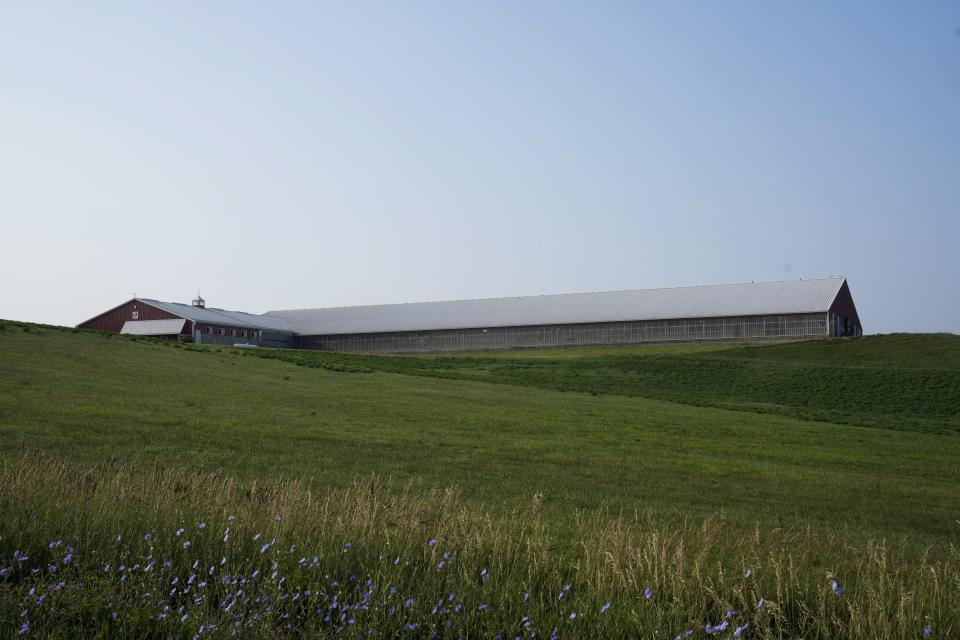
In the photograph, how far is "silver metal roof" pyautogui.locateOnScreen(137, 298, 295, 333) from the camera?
91.2m

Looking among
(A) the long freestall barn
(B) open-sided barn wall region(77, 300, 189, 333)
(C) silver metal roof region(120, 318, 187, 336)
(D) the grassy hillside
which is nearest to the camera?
(D) the grassy hillside

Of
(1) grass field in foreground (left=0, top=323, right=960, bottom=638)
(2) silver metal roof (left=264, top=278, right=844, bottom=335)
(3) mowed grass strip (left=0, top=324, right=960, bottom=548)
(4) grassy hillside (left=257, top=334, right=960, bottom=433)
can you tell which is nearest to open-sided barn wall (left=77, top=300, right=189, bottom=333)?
(2) silver metal roof (left=264, top=278, right=844, bottom=335)

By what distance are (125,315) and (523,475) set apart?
276 ft

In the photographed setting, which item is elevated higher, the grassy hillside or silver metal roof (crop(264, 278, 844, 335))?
silver metal roof (crop(264, 278, 844, 335))

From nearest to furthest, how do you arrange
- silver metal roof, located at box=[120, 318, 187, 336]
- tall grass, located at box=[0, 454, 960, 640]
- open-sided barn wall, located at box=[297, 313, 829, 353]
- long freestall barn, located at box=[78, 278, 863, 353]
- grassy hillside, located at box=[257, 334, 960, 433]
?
tall grass, located at box=[0, 454, 960, 640]
grassy hillside, located at box=[257, 334, 960, 433]
open-sided barn wall, located at box=[297, 313, 829, 353]
long freestall barn, located at box=[78, 278, 863, 353]
silver metal roof, located at box=[120, 318, 187, 336]

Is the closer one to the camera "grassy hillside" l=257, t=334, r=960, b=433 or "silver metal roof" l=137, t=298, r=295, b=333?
"grassy hillside" l=257, t=334, r=960, b=433

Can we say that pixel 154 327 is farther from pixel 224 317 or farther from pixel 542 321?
pixel 542 321

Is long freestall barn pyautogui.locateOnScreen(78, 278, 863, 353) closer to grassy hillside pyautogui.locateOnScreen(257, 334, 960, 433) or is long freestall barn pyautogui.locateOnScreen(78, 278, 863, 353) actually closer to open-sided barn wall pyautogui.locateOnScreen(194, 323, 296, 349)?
open-sided barn wall pyautogui.locateOnScreen(194, 323, 296, 349)

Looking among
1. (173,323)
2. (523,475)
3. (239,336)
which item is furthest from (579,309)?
(523,475)

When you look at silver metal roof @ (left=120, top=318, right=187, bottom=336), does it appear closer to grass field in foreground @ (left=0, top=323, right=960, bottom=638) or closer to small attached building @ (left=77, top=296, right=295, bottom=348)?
small attached building @ (left=77, top=296, right=295, bottom=348)

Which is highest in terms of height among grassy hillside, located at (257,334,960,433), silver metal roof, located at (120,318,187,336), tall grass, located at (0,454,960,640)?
silver metal roof, located at (120,318,187,336)

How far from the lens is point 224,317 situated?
98.3m

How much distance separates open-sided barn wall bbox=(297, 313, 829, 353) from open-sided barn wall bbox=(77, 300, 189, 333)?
21.8m

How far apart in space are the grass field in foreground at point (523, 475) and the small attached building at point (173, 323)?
43.6m
